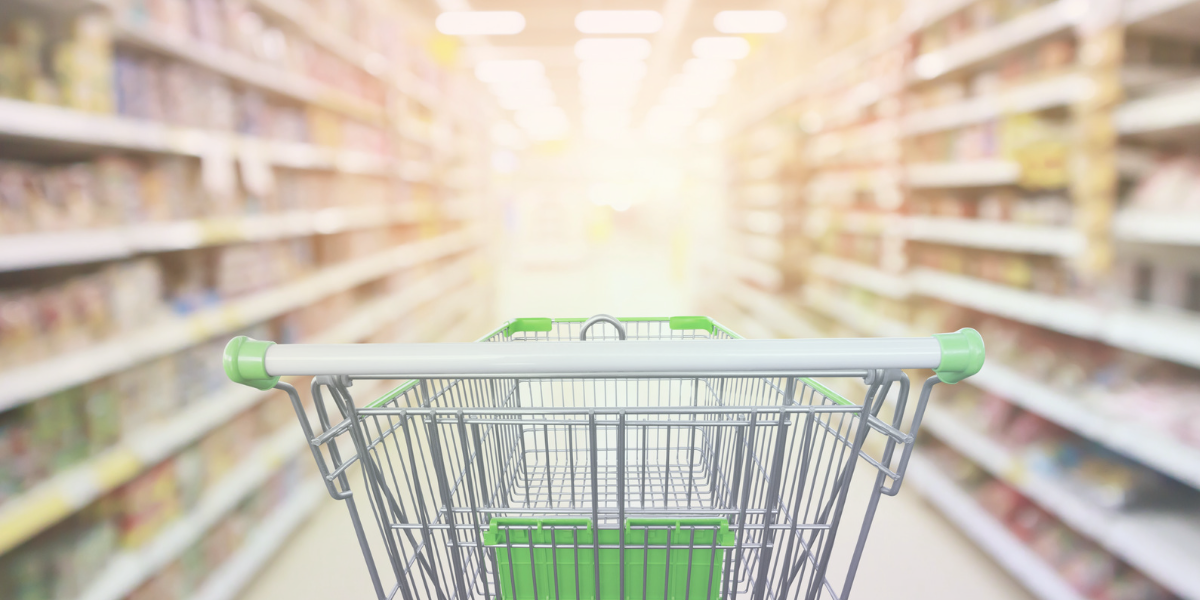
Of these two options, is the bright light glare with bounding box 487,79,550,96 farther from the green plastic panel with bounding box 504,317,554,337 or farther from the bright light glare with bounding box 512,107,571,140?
the green plastic panel with bounding box 504,317,554,337

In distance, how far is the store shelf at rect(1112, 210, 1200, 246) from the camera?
1.52 m

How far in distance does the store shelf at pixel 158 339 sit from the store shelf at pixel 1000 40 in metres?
2.78

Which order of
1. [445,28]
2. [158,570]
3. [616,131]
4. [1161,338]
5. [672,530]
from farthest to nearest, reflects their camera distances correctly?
[616,131]
[445,28]
[158,570]
[1161,338]
[672,530]

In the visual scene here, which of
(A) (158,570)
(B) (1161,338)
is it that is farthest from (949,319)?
(A) (158,570)

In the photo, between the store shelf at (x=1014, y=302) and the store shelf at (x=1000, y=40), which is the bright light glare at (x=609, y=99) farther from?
the store shelf at (x=1014, y=302)

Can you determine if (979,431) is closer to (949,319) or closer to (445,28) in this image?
(949,319)

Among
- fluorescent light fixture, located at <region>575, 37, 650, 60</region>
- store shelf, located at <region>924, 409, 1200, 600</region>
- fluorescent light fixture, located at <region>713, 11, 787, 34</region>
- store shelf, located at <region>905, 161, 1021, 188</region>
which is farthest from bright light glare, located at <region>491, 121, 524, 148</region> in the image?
store shelf, located at <region>924, 409, 1200, 600</region>

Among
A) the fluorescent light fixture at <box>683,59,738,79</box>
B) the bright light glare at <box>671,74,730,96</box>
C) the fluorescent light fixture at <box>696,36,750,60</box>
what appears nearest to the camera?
the fluorescent light fixture at <box>696,36,750,60</box>

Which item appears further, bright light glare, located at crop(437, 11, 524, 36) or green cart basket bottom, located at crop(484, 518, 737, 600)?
bright light glare, located at crop(437, 11, 524, 36)

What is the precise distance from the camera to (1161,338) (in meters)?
1.59

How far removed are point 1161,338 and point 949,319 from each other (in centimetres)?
120

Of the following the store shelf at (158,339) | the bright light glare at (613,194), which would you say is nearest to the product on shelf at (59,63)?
the store shelf at (158,339)

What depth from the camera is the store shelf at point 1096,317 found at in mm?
1563

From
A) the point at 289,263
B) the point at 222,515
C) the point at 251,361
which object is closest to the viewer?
the point at 251,361
